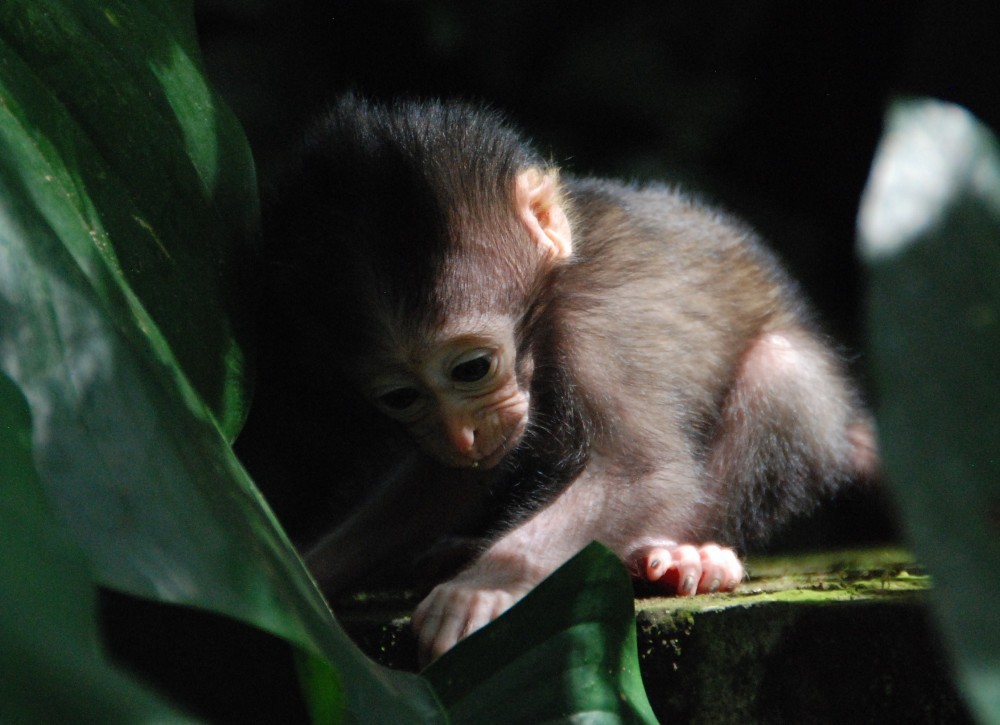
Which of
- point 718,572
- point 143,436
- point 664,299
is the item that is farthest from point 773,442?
point 143,436

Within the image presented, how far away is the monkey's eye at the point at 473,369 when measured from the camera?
2809mm

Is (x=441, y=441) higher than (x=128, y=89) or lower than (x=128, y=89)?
lower

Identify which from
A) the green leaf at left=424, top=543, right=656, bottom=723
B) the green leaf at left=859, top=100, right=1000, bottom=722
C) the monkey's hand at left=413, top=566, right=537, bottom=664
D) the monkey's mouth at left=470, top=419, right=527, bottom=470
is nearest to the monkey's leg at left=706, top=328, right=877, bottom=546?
the monkey's mouth at left=470, top=419, right=527, bottom=470

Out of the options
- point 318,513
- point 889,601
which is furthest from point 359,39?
point 889,601

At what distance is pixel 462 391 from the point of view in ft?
9.25

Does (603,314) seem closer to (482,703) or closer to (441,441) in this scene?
(441,441)

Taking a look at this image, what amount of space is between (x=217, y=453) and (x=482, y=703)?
649 millimetres

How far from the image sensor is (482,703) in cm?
168

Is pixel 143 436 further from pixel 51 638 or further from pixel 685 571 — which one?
pixel 685 571

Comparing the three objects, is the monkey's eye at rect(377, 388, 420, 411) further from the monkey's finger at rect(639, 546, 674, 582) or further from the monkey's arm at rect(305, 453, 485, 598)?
the monkey's finger at rect(639, 546, 674, 582)

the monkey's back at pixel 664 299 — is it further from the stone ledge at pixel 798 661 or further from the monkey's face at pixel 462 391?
Answer: the stone ledge at pixel 798 661

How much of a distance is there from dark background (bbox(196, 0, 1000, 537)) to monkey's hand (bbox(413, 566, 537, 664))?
9.06ft

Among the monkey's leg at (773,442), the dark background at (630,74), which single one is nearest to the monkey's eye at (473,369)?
the monkey's leg at (773,442)

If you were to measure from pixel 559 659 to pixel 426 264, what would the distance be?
3.96ft
